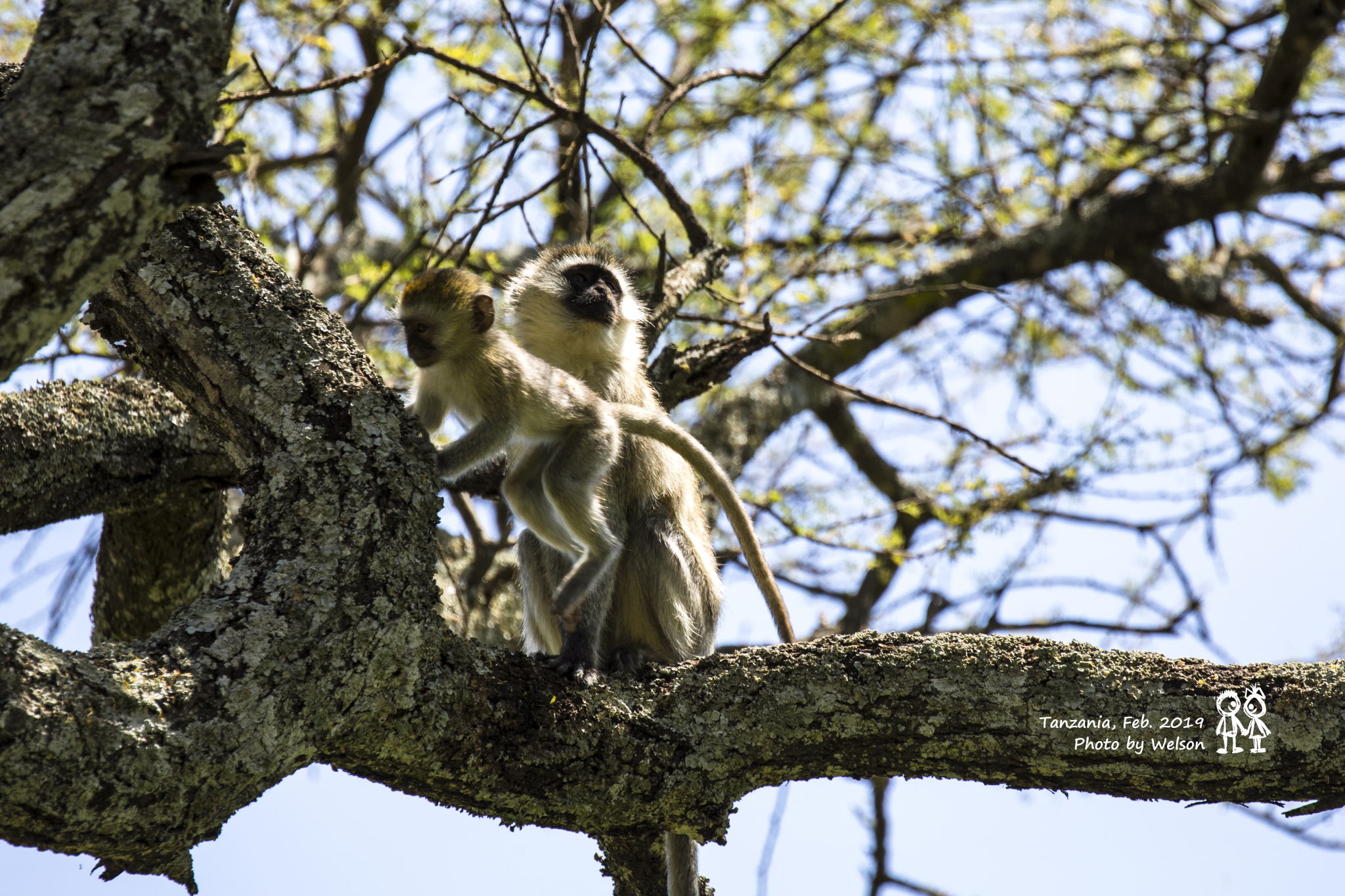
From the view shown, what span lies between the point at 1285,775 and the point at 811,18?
5.47m

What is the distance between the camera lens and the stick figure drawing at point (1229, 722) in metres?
2.57

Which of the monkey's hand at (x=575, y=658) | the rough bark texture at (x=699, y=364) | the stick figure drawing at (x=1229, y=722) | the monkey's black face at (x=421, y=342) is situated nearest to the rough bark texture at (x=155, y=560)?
the monkey's black face at (x=421, y=342)

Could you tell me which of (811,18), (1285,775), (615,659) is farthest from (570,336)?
(811,18)

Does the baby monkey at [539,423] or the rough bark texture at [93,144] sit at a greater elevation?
the baby monkey at [539,423]

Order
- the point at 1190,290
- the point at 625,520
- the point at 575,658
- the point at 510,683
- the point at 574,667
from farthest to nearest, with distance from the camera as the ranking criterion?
1. the point at 1190,290
2. the point at 625,520
3. the point at 575,658
4. the point at 574,667
5. the point at 510,683

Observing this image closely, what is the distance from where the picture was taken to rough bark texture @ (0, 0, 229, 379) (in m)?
1.77

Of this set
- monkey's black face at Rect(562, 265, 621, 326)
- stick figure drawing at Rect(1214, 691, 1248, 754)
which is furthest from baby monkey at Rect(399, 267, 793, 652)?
stick figure drawing at Rect(1214, 691, 1248, 754)

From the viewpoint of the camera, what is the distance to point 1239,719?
2.59 meters

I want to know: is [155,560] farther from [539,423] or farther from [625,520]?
[625,520]

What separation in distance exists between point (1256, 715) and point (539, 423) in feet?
7.54

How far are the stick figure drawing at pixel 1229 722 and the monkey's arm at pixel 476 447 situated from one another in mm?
2236

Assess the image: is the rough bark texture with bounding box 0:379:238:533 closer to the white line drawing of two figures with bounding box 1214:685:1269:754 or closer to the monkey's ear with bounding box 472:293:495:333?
the monkey's ear with bounding box 472:293:495:333

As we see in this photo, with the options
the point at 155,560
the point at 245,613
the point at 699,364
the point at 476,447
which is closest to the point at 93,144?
the point at 245,613

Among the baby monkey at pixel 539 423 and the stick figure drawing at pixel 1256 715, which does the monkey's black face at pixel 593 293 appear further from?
the stick figure drawing at pixel 1256 715
